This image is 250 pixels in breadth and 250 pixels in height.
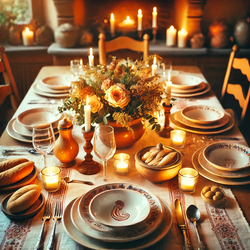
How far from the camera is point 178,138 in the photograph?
1339mm

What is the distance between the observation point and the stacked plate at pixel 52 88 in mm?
1870

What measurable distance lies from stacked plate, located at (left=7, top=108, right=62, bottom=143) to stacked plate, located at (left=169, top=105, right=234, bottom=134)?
584mm

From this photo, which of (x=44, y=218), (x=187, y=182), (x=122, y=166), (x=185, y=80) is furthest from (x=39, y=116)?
(x=185, y=80)

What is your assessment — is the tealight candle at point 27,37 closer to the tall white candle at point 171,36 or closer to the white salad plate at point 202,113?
the tall white candle at point 171,36

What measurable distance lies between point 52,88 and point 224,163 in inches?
44.9

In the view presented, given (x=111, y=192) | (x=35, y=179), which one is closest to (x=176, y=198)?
(x=111, y=192)

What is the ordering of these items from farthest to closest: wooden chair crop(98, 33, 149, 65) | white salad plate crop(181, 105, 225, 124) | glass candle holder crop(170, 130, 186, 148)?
wooden chair crop(98, 33, 149, 65) → white salad plate crop(181, 105, 225, 124) → glass candle holder crop(170, 130, 186, 148)

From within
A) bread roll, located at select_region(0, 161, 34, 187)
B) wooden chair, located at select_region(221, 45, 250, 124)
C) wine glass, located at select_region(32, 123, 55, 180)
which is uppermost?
wine glass, located at select_region(32, 123, 55, 180)

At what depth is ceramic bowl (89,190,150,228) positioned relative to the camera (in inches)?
34.6

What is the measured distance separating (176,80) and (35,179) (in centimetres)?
129

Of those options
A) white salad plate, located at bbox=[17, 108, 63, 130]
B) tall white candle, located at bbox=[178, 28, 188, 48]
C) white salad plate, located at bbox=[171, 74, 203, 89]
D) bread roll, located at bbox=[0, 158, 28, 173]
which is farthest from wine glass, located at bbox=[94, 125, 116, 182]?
tall white candle, located at bbox=[178, 28, 188, 48]

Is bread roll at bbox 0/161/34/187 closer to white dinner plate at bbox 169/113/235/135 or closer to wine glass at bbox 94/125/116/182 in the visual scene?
wine glass at bbox 94/125/116/182

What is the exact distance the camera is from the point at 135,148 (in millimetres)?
1313

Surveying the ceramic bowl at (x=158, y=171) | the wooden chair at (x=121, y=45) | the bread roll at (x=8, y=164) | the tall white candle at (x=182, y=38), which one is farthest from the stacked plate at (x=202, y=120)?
the tall white candle at (x=182, y=38)
